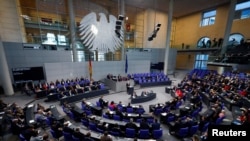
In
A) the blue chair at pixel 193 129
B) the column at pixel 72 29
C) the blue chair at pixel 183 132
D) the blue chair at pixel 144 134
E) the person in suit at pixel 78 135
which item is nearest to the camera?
the person in suit at pixel 78 135

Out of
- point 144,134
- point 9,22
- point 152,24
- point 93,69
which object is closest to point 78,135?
point 144,134

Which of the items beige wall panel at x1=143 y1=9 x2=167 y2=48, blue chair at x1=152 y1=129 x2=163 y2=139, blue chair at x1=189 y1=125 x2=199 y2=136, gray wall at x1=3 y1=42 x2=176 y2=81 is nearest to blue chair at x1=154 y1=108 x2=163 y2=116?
blue chair at x1=189 y1=125 x2=199 y2=136

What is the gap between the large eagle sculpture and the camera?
15.1 m

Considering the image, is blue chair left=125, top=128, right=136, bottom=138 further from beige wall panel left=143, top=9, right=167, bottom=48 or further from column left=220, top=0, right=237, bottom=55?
column left=220, top=0, right=237, bottom=55

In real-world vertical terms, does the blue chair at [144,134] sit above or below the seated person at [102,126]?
below

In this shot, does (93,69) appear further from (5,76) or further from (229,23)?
(229,23)

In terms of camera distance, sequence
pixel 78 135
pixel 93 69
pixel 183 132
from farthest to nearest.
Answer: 1. pixel 93 69
2. pixel 183 132
3. pixel 78 135

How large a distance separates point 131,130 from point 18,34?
1467 cm

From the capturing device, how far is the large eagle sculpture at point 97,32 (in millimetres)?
15125

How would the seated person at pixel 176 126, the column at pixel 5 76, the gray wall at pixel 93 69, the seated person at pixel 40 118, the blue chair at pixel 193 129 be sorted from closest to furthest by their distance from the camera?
the blue chair at pixel 193 129
the seated person at pixel 176 126
the seated person at pixel 40 118
the column at pixel 5 76
the gray wall at pixel 93 69

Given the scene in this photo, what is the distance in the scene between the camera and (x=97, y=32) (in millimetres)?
15508

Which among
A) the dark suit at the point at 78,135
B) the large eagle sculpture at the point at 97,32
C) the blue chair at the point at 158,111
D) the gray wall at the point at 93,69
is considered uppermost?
the large eagle sculpture at the point at 97,32

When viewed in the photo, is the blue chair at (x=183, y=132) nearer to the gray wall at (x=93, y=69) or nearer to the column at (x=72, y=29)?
the gray wall at (x=93, y=69)

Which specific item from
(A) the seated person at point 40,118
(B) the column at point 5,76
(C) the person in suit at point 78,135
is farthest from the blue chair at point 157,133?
(B) the column at point 5,76
